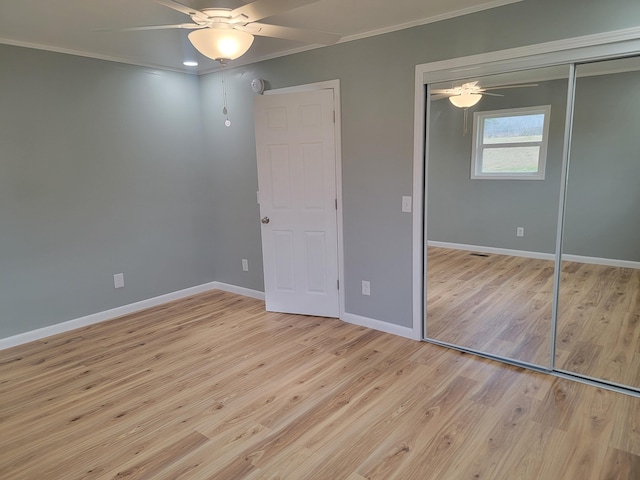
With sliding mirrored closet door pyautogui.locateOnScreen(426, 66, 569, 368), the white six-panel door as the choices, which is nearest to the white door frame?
the white six-panel door

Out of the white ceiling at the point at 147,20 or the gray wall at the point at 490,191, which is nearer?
the white ceiling at the point at 147,20

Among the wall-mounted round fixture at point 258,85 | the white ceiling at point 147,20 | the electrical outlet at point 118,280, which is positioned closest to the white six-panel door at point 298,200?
the wall-mounted round fixture at point 258,85

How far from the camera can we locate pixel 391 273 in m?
3.40

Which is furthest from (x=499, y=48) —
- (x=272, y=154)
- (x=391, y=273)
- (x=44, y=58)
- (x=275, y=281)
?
(x=44, y=58)

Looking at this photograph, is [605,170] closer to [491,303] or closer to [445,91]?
[445,91]

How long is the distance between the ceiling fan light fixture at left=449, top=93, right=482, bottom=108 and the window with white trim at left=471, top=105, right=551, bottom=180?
98mm

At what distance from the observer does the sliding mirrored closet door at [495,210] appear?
2.71 metres

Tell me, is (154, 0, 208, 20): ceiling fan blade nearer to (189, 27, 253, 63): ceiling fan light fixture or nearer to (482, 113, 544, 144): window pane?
(189, 27, 253, 63): ceiling fan light fixture

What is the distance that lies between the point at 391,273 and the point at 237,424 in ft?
5.66

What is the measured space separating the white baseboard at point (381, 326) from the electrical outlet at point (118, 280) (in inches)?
88.4

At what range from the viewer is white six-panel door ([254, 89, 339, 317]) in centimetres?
359

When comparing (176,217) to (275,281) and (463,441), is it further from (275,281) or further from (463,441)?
(463,441)

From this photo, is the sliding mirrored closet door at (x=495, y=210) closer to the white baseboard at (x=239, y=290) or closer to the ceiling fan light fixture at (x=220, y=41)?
the ceiling fan light fixture at (x=220, y=41)

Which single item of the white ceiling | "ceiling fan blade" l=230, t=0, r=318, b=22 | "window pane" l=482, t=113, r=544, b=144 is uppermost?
the white ceiling
